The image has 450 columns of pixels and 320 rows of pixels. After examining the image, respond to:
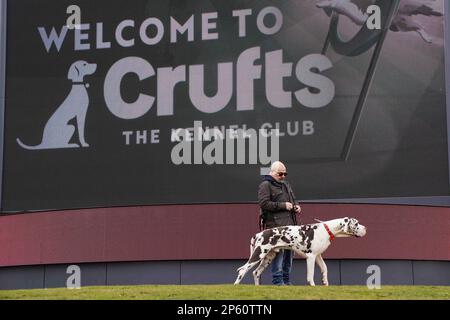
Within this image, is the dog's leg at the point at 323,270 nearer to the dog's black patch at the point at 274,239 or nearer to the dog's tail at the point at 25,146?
the dog's black patch at the point at 274,239

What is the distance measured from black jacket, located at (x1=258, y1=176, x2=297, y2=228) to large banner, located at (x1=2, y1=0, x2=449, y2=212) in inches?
404

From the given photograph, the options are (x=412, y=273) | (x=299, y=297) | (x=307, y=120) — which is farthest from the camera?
(x=307, y=120)

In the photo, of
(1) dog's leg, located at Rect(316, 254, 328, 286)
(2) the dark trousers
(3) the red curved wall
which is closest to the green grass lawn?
(1) dog's leg, located at Rect(316, 254, 328, 286)

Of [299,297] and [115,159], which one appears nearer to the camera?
[299,297]

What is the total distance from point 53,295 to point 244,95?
12.8m

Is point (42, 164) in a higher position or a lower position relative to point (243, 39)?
lower

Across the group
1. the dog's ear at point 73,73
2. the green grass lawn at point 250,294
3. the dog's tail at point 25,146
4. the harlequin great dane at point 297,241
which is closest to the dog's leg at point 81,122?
the dog's ear at point 73,73

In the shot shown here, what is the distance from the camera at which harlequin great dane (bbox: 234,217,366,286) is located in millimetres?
13266

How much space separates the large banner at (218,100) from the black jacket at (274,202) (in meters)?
10.3

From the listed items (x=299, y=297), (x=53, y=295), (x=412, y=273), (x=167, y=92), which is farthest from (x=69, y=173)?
(x=299, y=297)

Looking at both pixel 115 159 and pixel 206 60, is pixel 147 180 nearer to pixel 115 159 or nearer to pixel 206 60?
pixel 115 159

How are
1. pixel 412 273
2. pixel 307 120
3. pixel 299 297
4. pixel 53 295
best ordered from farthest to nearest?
pixel 307 120 < pixel 412 273 < pixel 53 295 < pixel 299 297

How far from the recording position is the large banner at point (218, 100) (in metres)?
23.7

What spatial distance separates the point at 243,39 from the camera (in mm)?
25078
